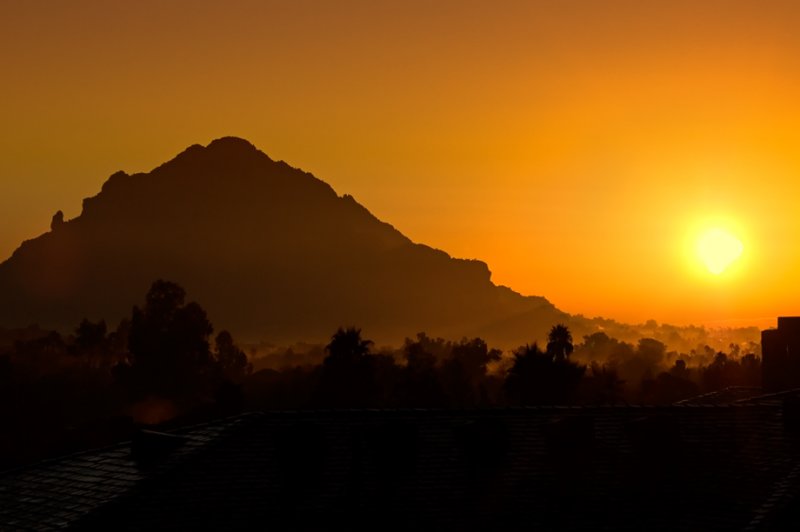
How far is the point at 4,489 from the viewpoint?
5359 centimetres

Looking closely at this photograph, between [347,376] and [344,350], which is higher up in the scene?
[344,350]

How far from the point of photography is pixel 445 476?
159 ft

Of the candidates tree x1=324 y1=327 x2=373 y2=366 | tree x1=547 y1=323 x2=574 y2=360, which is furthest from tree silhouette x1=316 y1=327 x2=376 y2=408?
tree x1=547 y1=323 x2=574 y2=360

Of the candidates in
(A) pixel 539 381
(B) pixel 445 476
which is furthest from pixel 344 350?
(B) pixel 445 476

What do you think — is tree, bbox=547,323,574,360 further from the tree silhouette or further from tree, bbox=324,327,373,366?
tree, bbox=324,327,373,366

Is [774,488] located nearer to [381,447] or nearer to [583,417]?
[583,417]

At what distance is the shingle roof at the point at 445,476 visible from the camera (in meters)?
45.0

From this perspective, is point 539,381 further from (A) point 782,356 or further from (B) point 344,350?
(A) point 782,356

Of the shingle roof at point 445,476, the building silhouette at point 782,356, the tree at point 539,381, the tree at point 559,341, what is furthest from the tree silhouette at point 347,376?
the shingle roof at point 445,476

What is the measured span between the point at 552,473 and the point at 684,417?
8624 mm

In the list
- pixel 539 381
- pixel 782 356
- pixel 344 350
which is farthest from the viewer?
pixel 344 350

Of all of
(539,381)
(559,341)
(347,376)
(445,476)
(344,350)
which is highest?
(559,341)

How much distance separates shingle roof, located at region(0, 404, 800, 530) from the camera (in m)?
45.0

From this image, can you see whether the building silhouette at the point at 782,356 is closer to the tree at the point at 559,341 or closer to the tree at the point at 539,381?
Result: the tree at the point at 539,381
